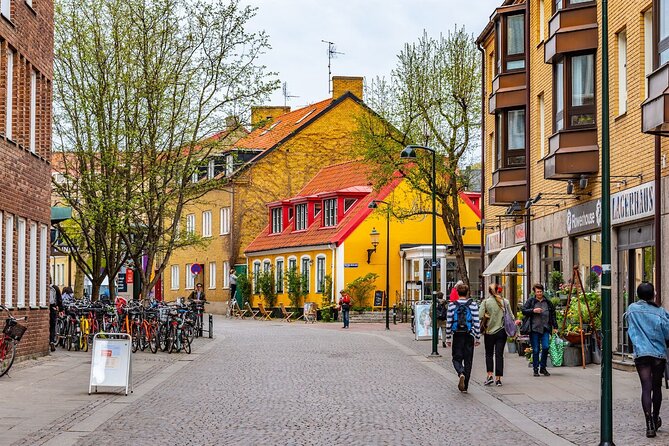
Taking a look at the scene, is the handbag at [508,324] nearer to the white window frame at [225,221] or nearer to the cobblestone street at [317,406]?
the cobblestone street at [317,406]

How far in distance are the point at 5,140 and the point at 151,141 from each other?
1153cm

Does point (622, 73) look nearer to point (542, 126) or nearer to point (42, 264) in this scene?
point (542, 126)

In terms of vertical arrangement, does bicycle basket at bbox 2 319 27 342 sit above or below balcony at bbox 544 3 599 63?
below

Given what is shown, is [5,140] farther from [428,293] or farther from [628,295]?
[428,293]

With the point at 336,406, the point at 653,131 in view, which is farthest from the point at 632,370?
the point at 336,406

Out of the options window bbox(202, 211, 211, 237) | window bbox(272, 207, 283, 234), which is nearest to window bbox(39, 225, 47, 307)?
window bbox(272, 207, 283, 234)

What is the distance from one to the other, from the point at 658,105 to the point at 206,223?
5784 centimetres

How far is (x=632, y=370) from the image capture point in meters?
24.1

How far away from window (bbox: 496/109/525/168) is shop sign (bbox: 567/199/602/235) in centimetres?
590

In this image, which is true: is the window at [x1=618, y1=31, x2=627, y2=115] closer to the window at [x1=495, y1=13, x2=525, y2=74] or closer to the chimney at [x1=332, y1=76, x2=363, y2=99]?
the window at [x1=495, y1=13, x2=525, y2=74]

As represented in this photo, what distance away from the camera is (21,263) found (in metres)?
26.3

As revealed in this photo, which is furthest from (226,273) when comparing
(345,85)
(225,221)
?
(345,85)

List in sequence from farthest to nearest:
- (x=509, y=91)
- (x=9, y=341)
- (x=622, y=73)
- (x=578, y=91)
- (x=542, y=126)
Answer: (x=509, y=91)
(x=542, y=126)
(x=578, y=91)
(x=622, y=73)
(x=9, y=341)

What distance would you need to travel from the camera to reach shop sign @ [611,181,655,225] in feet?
76.7
